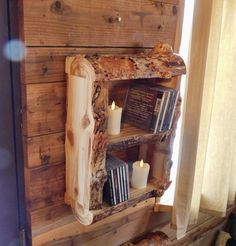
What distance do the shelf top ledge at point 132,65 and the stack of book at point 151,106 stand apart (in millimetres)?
75

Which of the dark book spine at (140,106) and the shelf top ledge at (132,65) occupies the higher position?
the shelf top ledge at (132,65)

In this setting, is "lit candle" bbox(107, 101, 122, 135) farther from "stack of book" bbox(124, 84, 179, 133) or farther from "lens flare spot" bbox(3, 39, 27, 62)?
"lens flare spot" bbox(3, 39, 27, 62)

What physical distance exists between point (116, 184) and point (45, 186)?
0.80 ft

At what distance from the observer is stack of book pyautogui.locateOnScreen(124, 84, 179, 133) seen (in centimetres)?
104

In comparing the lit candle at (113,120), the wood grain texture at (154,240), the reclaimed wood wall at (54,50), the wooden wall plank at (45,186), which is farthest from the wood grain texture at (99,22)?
the wood grain texture at (154,240)

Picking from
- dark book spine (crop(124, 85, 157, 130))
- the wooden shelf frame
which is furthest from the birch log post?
dark book spine (crop(124, 85, 157, 130))

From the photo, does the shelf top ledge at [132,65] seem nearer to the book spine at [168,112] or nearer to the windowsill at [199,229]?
the book spine at [168,112]

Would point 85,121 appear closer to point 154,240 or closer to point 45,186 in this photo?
point 45,186

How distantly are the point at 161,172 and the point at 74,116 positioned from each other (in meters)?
0.48

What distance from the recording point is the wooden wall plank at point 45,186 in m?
0.99

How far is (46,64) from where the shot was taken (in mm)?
916

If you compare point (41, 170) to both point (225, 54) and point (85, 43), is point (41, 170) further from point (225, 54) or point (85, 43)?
point (225, 54)

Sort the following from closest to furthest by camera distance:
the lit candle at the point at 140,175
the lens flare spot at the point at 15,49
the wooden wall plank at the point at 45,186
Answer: the lens flare spot at the point at 15,49
the wooden wall plank at the point at 45,186
the lit candle at the point at 140,175

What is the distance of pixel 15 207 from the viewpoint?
3.34 feet
